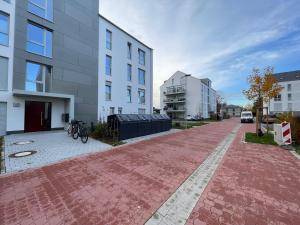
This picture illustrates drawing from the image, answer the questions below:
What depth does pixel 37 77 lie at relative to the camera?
1238cm

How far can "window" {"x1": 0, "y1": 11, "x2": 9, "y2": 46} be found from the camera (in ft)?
34.9

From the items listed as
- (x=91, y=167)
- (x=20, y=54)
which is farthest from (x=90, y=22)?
(x=91, y=167)

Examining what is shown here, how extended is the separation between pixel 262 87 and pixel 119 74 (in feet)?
49.2

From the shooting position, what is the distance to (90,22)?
Answer: 53.7ft

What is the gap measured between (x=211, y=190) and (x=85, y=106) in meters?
14.6

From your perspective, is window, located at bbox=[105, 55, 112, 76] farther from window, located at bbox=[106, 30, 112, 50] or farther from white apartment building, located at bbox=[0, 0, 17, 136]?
white apartment building, located at bbox=[0, 0, 17, 136]

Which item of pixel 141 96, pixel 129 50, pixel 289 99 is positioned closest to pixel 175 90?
pixel 141 96

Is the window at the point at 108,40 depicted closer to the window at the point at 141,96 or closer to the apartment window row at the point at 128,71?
the apartment window row at the point at 128,71

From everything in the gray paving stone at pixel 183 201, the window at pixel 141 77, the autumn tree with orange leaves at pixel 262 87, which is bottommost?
the gray paving stone at pixel 183 201

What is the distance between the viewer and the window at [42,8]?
1201cm

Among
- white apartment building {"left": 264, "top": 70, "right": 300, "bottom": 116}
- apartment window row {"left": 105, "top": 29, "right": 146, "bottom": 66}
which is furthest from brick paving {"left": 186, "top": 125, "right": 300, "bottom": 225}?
white apartment building {"left": 264, "top": 70, "right": 300, "bottom": 116}

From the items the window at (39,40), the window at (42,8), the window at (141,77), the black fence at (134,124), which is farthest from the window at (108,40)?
the black fence at (134,124)

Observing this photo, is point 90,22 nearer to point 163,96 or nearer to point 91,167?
point 91,167

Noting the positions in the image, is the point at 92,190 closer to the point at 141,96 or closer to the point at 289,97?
the point at 141,96
